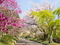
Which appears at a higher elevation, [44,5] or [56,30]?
[44,5]

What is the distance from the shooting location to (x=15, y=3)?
25.4 ft

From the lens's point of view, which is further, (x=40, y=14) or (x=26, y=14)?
(x=26, y=14)

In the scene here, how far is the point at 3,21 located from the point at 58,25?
11429mm

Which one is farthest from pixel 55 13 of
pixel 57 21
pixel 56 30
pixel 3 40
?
pixel 3 40

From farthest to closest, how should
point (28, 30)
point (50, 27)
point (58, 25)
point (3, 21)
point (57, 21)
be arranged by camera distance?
1. point (28, 30)
2. point (50, 27)
3. point (58, 25)
4. point (57, 21)
5. point (3, 21)

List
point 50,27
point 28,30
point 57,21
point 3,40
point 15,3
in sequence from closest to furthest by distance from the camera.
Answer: point 15,3
point 3,40
point 57,21
point 50,27
point 28,30

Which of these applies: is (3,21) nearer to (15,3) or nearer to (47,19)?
(15,3)

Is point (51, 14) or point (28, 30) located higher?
point (51, 14)

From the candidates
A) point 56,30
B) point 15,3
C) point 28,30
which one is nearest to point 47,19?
point 56,30

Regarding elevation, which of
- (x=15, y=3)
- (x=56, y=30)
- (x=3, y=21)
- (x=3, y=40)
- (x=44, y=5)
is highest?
(x=44, y=5)

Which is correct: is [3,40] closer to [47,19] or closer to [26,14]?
[47,19]

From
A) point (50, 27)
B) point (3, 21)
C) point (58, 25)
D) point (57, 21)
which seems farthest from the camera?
point (50, 27)

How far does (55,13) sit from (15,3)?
33.9 feet

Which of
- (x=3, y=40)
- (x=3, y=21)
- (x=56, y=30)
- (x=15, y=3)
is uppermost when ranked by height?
(x=15, y=3)
